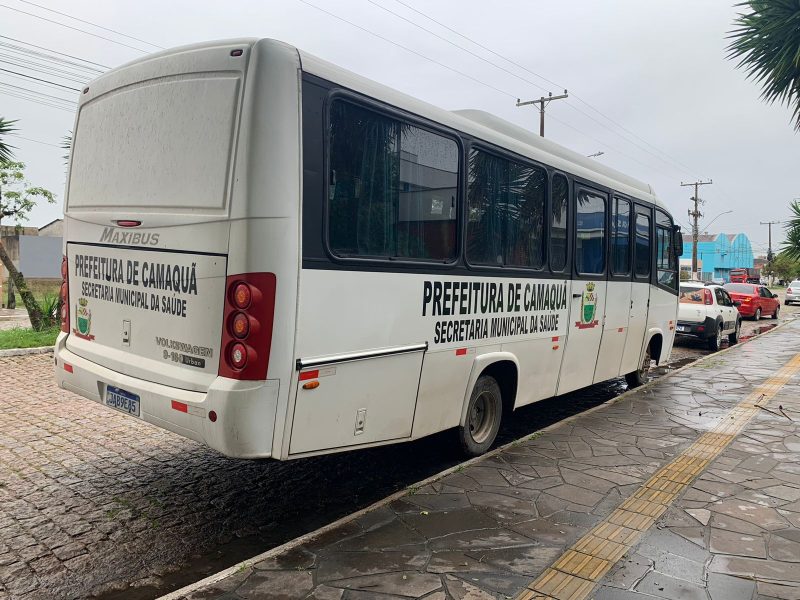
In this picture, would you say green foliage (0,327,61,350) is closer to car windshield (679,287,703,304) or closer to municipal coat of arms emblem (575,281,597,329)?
municipal coat of arms emblem (575,281,597,329)

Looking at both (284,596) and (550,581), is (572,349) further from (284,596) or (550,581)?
(284,596)

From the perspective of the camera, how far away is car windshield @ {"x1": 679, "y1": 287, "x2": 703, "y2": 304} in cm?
1476

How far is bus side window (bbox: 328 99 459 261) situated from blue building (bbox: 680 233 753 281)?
88.5 m

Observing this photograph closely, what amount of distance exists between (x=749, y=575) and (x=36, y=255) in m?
30.7

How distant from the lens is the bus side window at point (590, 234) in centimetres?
664

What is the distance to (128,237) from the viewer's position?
4.09 meters

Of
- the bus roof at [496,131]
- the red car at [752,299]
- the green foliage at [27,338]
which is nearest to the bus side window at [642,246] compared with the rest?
the bus roof at [496,131]

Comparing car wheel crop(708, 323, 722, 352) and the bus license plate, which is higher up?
the bus license plate

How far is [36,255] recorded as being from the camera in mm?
27812

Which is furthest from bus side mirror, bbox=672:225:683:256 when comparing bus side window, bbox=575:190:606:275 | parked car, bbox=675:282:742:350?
parked car, bbox=675:282:742:350

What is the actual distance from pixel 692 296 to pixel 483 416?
11.2 m

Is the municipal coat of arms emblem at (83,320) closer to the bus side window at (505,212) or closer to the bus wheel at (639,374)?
the bus side window at (505,212)

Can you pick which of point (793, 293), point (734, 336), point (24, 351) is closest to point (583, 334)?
point (24, 351)

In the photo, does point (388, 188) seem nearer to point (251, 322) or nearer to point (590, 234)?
point (251, 322)
